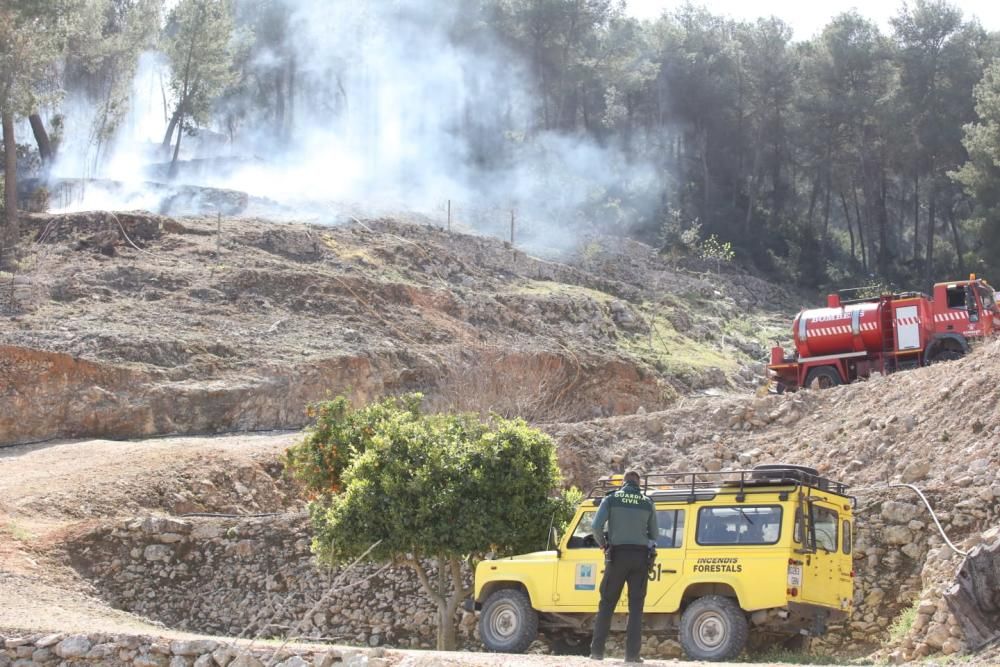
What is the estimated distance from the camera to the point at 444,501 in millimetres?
17234

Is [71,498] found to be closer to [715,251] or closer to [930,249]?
[715,251]

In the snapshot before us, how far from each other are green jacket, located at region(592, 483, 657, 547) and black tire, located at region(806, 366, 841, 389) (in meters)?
18.1

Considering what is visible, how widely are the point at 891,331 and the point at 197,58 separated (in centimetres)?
4103

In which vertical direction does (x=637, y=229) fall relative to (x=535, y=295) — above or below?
above

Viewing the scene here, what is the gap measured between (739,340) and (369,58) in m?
35.8

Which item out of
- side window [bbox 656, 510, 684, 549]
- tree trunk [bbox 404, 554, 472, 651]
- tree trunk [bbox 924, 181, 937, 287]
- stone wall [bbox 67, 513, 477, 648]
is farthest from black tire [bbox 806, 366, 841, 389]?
tree trunk [bbox 924, 181, 937, 287]

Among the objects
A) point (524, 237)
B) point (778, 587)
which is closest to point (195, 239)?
point (524, 237)

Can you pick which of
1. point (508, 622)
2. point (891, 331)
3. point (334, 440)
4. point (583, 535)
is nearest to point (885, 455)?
point (583, 535)

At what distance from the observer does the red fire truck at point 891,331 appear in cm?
2938

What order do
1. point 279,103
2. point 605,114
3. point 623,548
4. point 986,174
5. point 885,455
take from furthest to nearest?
point 279,103 < point 605,114 < point 986,174 < point 885,455 < point 623,548

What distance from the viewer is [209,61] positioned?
204 ft

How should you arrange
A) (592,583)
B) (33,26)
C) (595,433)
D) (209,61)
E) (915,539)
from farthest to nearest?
(209,61)
(33,26)
(595,433)
(915,539)
(592,583)

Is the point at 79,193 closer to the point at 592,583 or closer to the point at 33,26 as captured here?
the point at 33,26

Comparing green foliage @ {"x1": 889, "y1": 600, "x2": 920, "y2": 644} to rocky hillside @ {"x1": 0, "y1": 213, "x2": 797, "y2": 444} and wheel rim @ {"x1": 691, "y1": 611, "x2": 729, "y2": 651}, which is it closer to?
wheel rim @ {"x1": 691, "y1": 611, "x2": 729, "y2": 651}
